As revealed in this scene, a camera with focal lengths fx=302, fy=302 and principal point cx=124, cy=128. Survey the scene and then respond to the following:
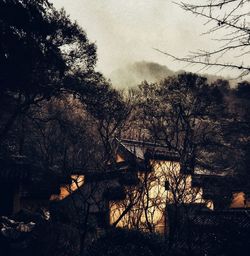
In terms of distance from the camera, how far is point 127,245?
325 inches

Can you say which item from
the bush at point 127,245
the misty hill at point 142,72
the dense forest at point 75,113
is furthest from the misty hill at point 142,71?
the bush at point 127,245

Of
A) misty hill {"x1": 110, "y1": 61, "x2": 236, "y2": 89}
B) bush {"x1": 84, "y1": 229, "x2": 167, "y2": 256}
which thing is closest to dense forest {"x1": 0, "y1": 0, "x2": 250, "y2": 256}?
bush {"x1": 84, "y1": 229, "x2": 167, "y2": 256}

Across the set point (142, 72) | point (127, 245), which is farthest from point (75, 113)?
point (142, 72)

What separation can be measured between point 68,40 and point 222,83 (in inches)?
1215

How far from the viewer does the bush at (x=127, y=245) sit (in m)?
8.19

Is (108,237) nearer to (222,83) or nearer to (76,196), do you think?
(76,196)

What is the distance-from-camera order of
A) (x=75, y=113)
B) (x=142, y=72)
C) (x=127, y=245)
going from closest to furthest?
(x=127, y=245), (x=75, y=113), (x=142, y=72)

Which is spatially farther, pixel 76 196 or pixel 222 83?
pixel 222 83

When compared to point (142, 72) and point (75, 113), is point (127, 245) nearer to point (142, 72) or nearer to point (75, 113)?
point (75, 113)

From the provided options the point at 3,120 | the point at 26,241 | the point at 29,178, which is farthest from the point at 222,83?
the point at 26,241

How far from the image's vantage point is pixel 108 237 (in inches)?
340

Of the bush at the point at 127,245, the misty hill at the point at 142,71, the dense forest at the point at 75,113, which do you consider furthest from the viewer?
the misty hill at the point at 142,71

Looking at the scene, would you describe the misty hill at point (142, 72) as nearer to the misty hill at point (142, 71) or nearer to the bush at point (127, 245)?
the misty hill at point (142, 71)

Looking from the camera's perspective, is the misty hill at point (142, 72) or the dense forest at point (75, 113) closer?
the dense forest at point (75, 113)
